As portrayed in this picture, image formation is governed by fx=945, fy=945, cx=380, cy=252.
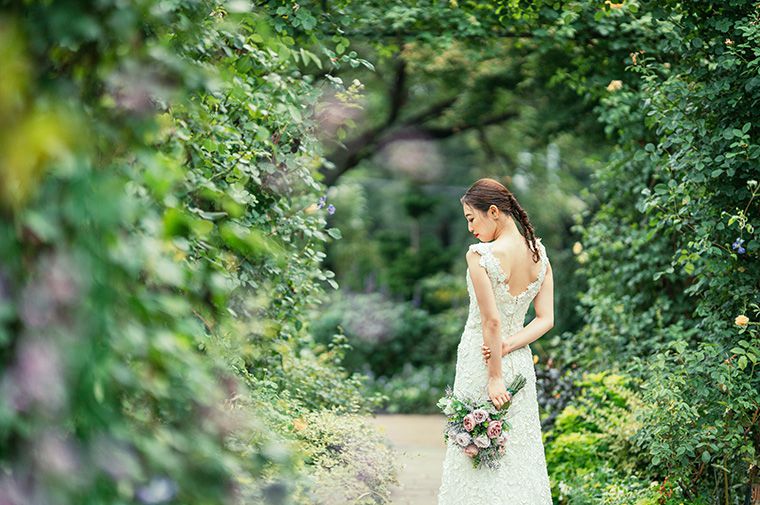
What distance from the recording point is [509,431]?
4.55 metres

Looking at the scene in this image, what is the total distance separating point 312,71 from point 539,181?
631 cm

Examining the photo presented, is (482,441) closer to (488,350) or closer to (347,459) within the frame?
(488,350)

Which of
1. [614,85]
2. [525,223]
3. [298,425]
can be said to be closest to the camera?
[298,425]

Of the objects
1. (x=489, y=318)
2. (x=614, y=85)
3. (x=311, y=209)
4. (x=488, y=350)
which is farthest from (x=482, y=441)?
(x=614, y=85)

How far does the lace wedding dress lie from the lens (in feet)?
14.8

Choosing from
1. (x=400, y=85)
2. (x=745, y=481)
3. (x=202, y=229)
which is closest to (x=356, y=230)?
(x=400, y=85)

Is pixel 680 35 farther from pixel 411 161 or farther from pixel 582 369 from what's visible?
pixel 411 161

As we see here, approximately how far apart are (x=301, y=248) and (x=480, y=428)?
6.29 feet

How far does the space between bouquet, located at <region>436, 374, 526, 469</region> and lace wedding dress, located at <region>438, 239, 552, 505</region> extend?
0.05 metres

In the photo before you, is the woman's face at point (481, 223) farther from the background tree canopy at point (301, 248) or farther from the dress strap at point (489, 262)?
the background tree canopy at point (301, 248)

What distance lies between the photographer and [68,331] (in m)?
1.70

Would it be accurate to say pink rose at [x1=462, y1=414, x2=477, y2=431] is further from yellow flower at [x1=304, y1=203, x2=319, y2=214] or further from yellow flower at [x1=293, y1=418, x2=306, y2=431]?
yellow flower at [x1=304, y1=203, x2=319, y2=214]

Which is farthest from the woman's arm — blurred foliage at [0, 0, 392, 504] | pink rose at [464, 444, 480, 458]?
blurred foliage at [0, 0, 392, 504]

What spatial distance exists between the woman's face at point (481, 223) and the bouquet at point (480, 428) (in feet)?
2.34
